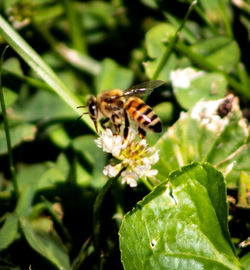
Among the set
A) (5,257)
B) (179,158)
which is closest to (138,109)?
(179,158)

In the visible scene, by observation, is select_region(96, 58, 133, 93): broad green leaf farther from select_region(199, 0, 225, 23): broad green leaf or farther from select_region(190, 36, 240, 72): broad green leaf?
select_region(199, 0, 225, 23): broad green leaf

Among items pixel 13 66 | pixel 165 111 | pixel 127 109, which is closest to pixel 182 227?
pixel 127 109

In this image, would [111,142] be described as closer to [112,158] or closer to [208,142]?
[112,158]

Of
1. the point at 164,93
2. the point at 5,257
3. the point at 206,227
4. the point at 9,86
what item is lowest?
the point at 5,257

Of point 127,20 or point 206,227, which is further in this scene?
point 127,20

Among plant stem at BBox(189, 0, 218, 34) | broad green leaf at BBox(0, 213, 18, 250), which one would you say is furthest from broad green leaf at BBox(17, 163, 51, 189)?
plant stem at BBox(189, 0, 218, 34)

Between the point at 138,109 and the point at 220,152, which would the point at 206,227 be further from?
the point at 138,109

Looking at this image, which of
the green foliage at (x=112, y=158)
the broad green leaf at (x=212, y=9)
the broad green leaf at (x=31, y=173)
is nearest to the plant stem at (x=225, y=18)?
the green foliage at (x=112, y=158)
